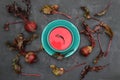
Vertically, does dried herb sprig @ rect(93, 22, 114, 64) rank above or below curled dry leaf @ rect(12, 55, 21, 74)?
above

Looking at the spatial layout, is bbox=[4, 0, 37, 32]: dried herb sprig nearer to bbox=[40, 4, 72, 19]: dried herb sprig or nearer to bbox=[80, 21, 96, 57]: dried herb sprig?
bbox=[40, 4, 72, 19]: dried herb sprig

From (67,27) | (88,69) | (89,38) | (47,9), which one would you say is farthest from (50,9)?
(88,69)

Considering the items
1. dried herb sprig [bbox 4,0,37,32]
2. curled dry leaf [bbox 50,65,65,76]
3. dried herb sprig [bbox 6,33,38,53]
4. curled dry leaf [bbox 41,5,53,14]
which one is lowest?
curled dry leaf [bbox 50,65,65,76]

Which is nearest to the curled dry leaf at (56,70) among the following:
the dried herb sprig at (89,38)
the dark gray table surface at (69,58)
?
the dark gray table surface at (69,58)

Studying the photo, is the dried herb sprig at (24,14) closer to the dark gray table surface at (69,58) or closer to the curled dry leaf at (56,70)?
the dark gray table surface at (69,58)

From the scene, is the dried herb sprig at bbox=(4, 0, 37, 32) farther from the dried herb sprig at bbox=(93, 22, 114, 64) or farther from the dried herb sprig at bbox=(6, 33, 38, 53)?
the dried herb sprig at bbox=(93, 22, 114, 64)

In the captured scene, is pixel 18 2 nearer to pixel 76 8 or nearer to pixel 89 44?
pixel 76 8

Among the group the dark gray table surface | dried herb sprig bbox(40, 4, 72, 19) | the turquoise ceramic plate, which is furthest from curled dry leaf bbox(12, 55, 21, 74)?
dried herb sprig bbox(40, 4, 72, 19)
